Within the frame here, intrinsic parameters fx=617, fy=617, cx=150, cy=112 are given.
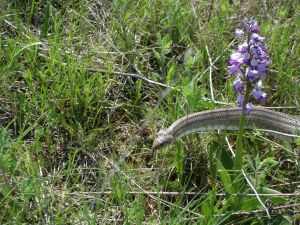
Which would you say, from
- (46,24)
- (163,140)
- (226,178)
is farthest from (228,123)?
(46,24)

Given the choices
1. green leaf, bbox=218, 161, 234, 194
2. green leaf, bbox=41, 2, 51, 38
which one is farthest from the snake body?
green leaf, bbox=41, 2, 51, 38

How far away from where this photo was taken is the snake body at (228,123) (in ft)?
11.6

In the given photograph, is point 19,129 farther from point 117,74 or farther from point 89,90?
point 117,74

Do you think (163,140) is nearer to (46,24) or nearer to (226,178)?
(226,178)

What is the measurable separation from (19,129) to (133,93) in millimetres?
815

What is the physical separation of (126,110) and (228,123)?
0.68 meters

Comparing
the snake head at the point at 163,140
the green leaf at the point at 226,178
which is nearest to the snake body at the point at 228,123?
the snake head at the point at 163,140

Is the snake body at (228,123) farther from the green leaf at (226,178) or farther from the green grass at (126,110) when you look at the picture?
the green leaf at (226,178)

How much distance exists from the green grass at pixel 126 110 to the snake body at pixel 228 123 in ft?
0.24

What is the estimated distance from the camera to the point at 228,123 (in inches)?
149

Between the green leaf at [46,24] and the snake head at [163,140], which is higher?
the green leaf at [46,24]

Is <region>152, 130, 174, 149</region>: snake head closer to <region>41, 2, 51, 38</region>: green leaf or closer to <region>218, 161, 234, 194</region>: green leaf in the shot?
<region>218, 161, 234, 194</region>: green leaf

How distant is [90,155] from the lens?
12.0ft

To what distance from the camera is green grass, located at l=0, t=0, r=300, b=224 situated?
319cm
